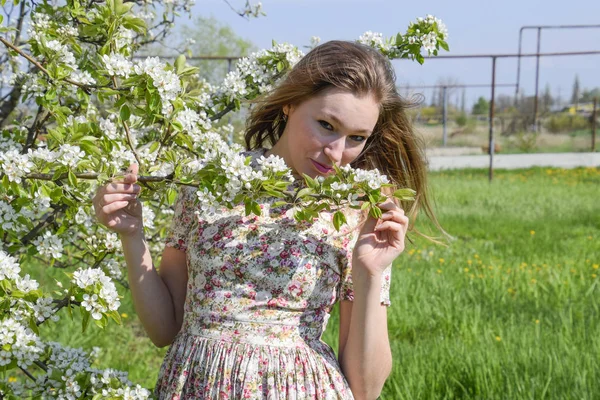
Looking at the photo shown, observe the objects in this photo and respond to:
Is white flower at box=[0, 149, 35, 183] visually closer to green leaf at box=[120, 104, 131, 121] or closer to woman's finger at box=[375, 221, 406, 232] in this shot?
green leaf at box=[120, 104, 131, 121]

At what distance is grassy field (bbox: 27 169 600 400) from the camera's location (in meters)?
2.84

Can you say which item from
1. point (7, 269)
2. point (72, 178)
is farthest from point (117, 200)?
point (7, 269)

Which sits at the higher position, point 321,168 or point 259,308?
point 321,168

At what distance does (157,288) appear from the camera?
1.82m

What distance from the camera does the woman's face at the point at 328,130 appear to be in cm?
171

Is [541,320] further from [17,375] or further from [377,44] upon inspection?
[17,375]

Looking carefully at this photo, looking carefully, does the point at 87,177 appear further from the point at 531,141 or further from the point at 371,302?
the point at 531,141

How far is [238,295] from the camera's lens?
1.74m

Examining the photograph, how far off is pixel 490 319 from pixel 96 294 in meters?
2.75

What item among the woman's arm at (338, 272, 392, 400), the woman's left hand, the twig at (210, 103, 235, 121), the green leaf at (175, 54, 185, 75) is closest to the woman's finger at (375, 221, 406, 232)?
the woman's left hand

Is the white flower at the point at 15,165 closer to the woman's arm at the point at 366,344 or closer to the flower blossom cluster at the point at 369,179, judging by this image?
the flower blossom cluster at the point at 369,179

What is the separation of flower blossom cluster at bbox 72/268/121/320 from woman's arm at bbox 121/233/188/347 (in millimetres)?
312

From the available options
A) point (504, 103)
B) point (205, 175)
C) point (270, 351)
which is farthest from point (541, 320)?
point (504, 103)

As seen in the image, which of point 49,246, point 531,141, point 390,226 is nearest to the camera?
point 390,226
